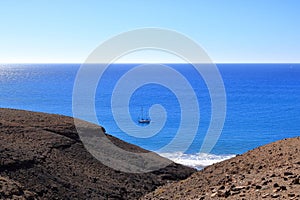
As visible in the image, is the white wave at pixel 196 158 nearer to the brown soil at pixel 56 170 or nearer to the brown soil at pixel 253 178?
the brown soil at pixel 56 170

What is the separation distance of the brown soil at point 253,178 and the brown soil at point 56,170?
4.68 m

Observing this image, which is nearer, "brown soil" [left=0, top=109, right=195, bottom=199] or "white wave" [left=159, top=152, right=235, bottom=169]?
"brown soil" [left=0, top=109, right=195, bottom=199]

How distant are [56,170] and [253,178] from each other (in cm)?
1247

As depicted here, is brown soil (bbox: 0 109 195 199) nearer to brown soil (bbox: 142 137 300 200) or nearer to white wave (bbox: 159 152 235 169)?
brown soil (bbox: 142 137 300 200)

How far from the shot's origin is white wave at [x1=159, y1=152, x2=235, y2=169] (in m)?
46.1

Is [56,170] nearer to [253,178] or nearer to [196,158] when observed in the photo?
[253,178]

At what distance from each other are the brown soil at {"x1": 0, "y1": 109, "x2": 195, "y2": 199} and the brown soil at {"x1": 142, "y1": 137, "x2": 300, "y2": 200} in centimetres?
468

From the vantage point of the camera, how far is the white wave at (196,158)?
4609 centimetres

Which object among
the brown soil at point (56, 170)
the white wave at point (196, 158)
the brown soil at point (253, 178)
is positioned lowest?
the white wave at point (196, 158)

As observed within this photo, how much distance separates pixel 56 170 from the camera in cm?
2342

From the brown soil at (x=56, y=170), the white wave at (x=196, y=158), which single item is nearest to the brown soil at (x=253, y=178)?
the brown soil at (x=56, y=170)

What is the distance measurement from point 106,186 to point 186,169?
902cm

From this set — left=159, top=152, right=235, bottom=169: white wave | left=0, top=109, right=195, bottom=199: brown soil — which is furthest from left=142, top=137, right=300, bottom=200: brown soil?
left=159, top=152, right=235, bottom=169: white wave

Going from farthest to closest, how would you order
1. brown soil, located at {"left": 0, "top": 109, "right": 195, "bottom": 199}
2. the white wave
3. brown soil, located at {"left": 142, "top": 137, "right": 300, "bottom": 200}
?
the white wave → brown soil, located at {"left": 0, "top": 109, "right": 195, "bottom": 199} → brown soil, located at {"left": 142, "top": 137, "right": 300, "bottom": 200}
